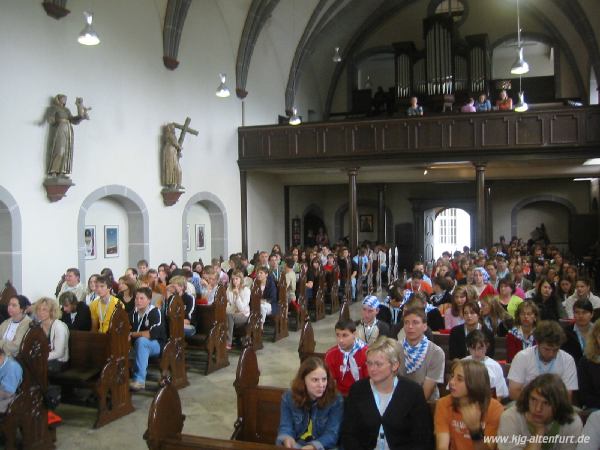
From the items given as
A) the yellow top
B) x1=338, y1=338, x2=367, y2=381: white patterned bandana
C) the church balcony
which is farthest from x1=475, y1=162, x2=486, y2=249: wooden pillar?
x1=338, y1=338, x2=367, y2=381: white patterned bandana

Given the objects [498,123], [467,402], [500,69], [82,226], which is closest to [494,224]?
[500,69]

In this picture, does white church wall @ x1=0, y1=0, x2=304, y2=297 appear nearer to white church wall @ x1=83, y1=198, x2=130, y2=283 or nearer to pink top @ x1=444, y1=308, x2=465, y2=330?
white church wall @ x1=83, y1=198, x2=130, y2=283

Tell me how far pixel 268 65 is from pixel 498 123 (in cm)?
736

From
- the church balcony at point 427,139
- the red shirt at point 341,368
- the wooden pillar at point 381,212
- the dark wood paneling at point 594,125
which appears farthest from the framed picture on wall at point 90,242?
the wooden pillar at point 381,212

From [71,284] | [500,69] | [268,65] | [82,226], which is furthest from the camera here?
[500,69]

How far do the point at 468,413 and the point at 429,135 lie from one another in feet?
39.2

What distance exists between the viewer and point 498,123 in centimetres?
1406

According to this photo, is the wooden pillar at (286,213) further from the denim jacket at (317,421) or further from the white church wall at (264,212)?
the denim jacket at (317,421)

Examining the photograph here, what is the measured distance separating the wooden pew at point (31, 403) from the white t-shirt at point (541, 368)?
13.2ft

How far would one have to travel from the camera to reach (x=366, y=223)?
23.2 metres

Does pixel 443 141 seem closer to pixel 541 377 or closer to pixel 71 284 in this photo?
pixel 71 284

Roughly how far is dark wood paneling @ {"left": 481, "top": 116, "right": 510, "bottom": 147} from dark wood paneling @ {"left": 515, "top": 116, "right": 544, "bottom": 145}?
240 mm

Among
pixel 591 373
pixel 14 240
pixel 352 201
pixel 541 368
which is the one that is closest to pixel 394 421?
pixel 541 368

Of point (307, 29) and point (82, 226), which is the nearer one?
point (82, 226)
